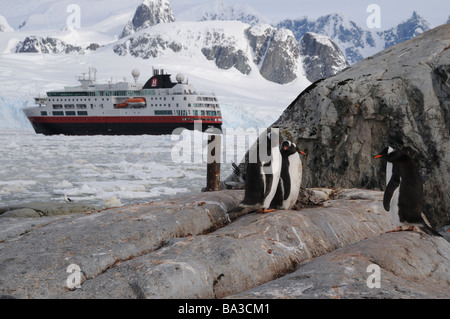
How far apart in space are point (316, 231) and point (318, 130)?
499 cm

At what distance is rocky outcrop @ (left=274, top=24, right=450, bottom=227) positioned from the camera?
26.0 feet

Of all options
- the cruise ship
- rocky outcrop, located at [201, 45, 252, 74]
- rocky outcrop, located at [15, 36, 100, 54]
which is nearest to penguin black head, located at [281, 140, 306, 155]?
the cruise ship

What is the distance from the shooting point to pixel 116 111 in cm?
5125

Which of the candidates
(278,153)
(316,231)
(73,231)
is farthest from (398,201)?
(73,231)

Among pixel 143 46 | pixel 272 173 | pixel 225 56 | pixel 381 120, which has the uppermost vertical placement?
pixel 143 46

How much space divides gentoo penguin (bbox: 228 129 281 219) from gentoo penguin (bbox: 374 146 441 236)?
50.2 inches

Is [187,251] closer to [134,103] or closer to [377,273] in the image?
[377,273]

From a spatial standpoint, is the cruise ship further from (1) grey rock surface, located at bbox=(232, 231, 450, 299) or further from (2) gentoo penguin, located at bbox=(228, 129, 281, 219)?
(1) grey rock surface, located at bbox=(232, 231, 450, 299)

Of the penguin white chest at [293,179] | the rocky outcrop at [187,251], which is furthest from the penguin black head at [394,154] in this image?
the penguin white chest at [293,179]

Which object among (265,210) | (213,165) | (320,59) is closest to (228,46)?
(320,59)

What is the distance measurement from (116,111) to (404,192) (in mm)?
49549

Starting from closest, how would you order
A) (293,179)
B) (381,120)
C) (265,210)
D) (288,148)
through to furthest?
(265,210) < (293,179) < (288,148) < (381,120)

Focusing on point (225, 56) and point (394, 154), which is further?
point (225, 56)

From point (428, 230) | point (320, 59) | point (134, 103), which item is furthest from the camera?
point (320, 59)
